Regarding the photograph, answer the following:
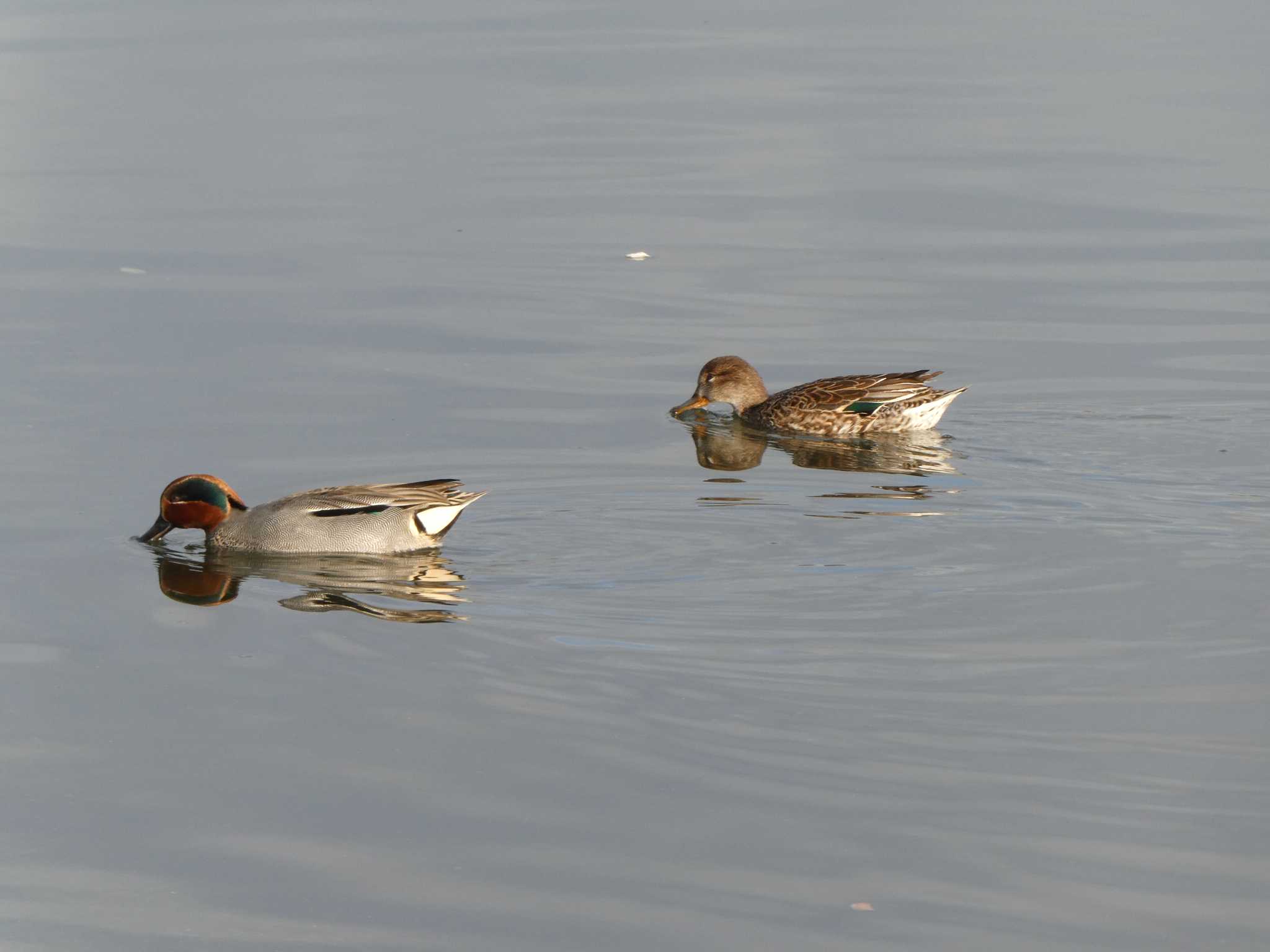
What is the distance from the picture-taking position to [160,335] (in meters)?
15.2

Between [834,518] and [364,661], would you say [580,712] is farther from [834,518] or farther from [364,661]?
[834,518]

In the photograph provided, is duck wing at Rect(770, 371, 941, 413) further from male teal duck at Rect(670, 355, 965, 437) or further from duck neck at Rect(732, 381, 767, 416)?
duck neck at Rect(732, 381, 767, 416)

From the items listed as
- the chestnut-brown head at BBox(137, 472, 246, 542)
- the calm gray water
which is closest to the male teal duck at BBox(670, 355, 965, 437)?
the calm gray water

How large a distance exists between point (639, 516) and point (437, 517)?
4.05 feet

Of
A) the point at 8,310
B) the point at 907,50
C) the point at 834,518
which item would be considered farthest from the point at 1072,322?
the point at 907,50

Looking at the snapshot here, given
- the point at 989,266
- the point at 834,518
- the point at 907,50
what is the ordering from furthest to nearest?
the point at 907,50
the point at 989,266
the point at 834,518

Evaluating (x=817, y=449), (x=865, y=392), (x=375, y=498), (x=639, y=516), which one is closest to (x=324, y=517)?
(x=375, y=498)

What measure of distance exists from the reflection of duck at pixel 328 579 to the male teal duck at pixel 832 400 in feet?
12.6

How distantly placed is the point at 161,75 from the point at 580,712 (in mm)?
19571

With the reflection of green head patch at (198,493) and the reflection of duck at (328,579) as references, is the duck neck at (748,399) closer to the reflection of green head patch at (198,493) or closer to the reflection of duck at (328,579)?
the reflection of duck at (328,579)

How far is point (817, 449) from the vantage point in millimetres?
13836

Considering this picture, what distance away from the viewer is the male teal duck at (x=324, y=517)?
10852 millimetres

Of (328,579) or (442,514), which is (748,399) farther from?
(328,579)

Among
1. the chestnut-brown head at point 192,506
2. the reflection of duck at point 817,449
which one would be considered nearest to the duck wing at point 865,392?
the reflection of duck at point 817,449
